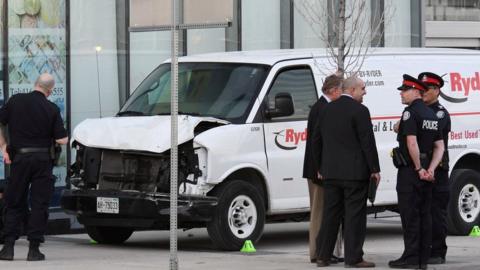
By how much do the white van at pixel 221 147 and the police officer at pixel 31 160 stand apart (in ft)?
4.31

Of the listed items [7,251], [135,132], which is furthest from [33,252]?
[135,132]

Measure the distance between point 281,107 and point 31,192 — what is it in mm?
3258

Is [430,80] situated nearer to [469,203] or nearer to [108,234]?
[469,203]

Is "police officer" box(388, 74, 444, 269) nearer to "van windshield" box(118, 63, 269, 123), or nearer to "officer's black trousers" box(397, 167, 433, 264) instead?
"officer's black trousers" box(397, 167, 433, 264)

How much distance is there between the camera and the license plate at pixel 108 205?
14742 mm

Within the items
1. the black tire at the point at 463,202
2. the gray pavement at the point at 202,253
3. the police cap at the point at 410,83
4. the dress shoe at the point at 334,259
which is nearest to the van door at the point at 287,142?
the gray pavement at the point at 202,253

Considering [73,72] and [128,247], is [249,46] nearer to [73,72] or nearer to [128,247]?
[73,72]

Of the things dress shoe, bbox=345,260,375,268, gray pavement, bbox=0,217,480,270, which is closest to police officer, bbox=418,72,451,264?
gray pavement, bbox=0,217,480,270

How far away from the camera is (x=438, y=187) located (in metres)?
13.1

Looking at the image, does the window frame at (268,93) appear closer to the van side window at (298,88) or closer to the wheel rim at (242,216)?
the van side window at (298,88)

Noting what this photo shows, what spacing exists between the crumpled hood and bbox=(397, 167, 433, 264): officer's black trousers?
2.86 metres

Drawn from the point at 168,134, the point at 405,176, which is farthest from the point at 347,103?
the point at 168,134

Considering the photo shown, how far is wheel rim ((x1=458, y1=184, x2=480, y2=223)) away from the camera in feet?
56.2

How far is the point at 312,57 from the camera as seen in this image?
16078 mm
